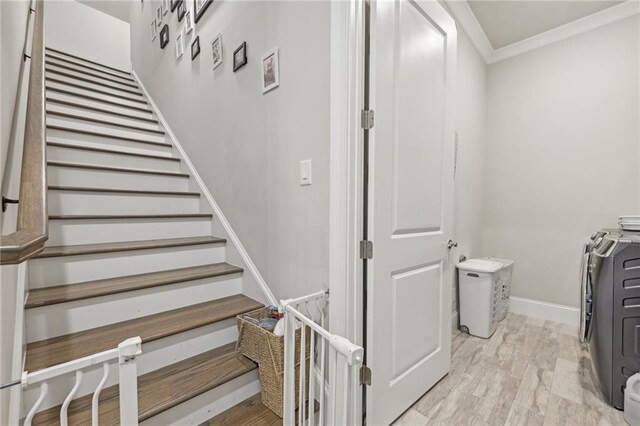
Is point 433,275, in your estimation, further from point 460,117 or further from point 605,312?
point 460,117

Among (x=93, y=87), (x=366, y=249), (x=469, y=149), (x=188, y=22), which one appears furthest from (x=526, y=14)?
(x=93, y=87)

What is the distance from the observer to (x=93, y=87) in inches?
135

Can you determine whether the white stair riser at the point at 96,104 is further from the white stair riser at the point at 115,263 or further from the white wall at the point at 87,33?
the white wall at the point at 87,33

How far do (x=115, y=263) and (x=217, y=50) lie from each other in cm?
171

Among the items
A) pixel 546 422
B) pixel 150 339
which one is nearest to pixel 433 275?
pixel 546 422

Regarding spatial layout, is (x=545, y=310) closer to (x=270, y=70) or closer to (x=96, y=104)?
(x=270, y=70)

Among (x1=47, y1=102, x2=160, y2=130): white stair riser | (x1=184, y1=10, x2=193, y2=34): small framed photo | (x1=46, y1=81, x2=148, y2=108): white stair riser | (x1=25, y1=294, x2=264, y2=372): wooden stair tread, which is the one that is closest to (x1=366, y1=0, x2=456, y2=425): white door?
(x1=25, y1=294, x2=264, y2=372): wooden stair tread

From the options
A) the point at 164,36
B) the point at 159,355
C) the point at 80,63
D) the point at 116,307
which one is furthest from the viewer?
the point at 80,63

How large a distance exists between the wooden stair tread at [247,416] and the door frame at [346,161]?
397 mm

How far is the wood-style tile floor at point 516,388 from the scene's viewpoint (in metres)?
1.49

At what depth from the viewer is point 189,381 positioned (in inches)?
51.8

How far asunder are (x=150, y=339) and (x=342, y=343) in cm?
95

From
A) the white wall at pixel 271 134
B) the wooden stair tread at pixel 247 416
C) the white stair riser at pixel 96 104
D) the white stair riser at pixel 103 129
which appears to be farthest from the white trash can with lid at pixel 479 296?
the white stair riser at pixel 96 104

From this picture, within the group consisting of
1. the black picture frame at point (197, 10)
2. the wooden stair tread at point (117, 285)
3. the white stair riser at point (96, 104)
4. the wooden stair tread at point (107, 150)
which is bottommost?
the wooden stair tread at point (117, 285)
